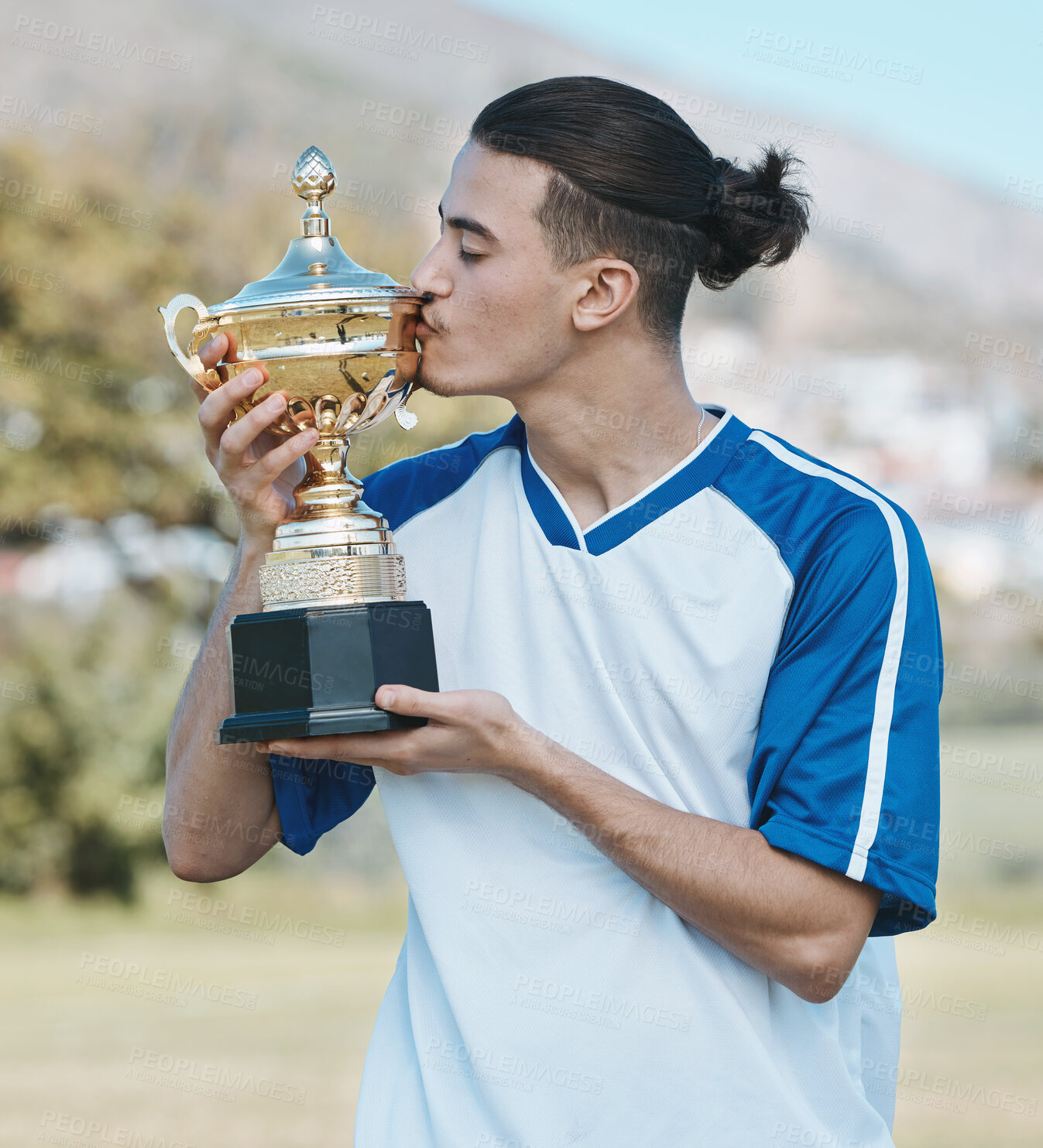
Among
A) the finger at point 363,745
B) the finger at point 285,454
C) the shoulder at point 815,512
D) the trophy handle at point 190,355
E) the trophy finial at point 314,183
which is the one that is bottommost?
the finger at point 363,745

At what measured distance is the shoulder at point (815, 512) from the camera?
1617 millimetres

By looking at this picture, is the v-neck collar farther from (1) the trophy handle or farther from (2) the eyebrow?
(1) the trophy handle

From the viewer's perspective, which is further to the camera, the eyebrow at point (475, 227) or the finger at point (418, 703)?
the eyebrow at point (475, 227)

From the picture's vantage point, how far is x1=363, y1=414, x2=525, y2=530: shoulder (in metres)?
1.94

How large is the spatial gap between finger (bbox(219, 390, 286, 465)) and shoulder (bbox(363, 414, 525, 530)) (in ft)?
1.06

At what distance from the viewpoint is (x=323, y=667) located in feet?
5.10

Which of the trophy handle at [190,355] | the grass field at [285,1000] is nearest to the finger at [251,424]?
the trophy handle at [190,355]

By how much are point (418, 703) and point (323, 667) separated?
0.14 meters

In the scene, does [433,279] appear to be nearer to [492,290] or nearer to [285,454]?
[492,290]

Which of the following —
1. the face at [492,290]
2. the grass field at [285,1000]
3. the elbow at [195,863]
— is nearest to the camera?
the face at [492,290]

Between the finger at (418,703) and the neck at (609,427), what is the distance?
408 millimetres

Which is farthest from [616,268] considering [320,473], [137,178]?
[137,178]

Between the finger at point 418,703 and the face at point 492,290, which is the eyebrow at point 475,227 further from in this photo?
the finger at point 418,703

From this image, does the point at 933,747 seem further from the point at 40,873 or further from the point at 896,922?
the point at 40,873
